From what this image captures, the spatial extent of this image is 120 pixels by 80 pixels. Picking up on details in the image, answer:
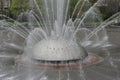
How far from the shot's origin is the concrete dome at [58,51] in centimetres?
1109

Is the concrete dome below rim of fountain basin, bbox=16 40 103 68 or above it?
above

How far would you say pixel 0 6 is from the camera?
42562mm

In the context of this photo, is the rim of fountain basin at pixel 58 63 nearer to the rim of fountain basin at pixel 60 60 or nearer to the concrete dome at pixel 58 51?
the rim of fountain basin at pixel 60 60

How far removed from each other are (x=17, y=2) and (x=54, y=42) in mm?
24204

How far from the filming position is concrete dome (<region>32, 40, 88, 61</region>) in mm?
11086

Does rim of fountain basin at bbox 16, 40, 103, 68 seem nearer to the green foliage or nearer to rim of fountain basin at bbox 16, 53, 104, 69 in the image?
rim of fountain basin at bbox 16, 53, 104, 69

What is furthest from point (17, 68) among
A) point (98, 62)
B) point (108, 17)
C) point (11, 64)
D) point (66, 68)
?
point (108, 17)

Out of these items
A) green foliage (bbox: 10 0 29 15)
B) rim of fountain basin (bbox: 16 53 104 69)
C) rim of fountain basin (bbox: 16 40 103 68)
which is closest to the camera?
rim of fountain basin (bbox: 16 53 104 69)

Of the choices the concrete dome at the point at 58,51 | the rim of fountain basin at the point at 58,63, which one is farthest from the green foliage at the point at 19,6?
the concrete dome at the point at 58,51

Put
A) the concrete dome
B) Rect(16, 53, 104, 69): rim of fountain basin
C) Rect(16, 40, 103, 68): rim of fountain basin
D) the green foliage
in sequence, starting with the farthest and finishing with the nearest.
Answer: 1. the green foliage
2. the concrete dome
3. Rect(16, 40, 103, 68): rim of fountain basin
4. Rect(16, 53, 104, 69): rim of fountain basin

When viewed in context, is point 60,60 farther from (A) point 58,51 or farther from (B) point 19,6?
(B) point 19,6

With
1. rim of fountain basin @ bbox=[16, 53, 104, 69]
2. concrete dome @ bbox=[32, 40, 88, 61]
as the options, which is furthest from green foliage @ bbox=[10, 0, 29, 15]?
concrete dome @ bbox=[32, 40, 88, 61]

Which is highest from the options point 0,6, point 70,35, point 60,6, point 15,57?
point 0,6

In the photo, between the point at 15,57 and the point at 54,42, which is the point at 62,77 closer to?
the point at 54,42
